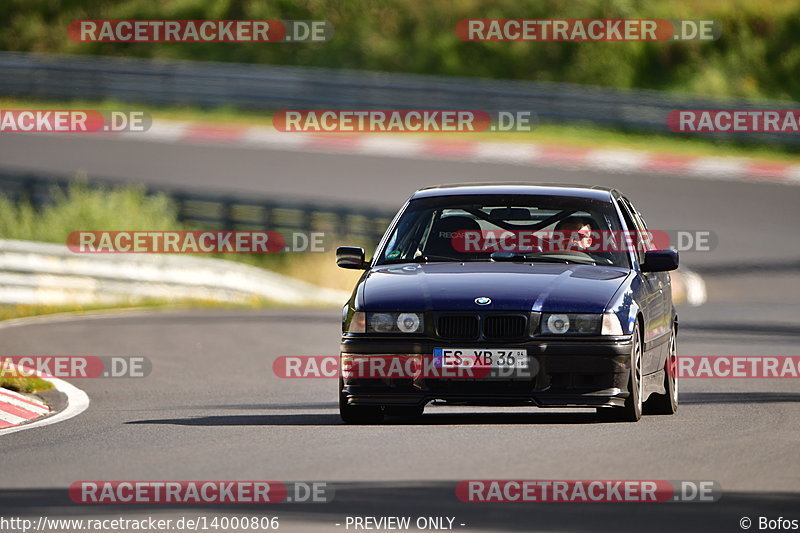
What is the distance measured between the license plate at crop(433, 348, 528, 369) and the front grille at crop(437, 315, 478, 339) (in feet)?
0.38

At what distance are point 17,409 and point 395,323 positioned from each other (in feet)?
9.69

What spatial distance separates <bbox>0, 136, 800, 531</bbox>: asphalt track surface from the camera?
7523mm

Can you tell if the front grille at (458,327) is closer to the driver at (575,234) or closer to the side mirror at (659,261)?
the driver at (575,234)

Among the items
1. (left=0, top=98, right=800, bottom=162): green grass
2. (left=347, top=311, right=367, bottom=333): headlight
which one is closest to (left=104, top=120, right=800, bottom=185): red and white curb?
(left=0, top=98, right=800, bottom=162): green grass

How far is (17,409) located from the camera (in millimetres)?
11234

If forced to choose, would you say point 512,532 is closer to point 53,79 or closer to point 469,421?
point 469,421

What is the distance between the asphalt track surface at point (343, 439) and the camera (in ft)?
24.7

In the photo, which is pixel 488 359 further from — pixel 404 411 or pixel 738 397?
pixel 738 397

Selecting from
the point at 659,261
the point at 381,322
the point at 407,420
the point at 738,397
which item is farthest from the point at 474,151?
the point at 381,322

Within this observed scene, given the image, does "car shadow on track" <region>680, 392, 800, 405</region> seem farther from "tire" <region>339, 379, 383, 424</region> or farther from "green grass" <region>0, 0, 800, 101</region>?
"green grass" <region>0, 0, 800, 101</region>

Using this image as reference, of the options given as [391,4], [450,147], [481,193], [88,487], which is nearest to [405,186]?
[450,147]

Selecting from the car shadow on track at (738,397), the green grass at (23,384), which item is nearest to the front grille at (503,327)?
the car shadow on track at (738,397)

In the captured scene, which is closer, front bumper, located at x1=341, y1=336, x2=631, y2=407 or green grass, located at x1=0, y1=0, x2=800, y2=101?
front bumper, located at x1=341, y1=336, x2=631, y2=407

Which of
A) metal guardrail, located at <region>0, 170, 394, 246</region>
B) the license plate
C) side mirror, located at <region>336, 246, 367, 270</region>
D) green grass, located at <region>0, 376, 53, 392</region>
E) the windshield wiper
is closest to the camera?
the license plate
